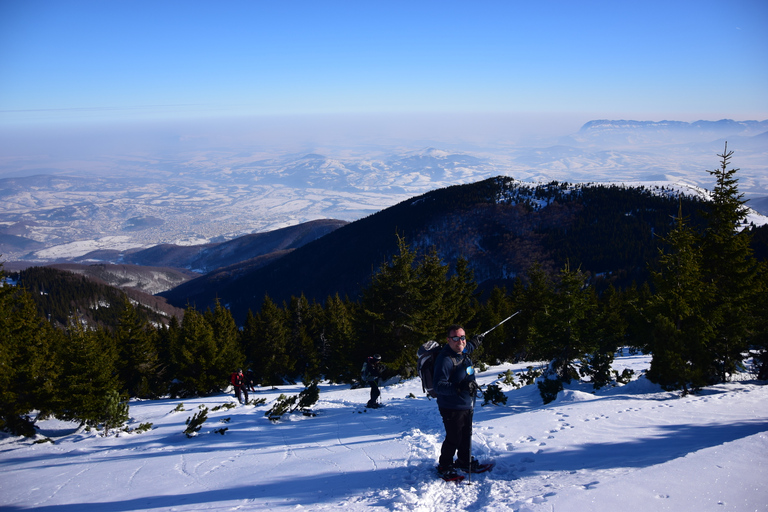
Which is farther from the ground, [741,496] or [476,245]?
[741,496]

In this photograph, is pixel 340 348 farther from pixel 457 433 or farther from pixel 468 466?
pixel 457 433

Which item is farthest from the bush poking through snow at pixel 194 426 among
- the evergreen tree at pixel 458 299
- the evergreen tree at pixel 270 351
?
the evergreen tree at pixel 270 351

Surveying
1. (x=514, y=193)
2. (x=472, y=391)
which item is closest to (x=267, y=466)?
(x=472, y=391)

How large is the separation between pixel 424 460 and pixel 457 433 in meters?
1.41

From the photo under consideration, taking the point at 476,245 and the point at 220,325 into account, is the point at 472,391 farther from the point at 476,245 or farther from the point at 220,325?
the point at 476,245

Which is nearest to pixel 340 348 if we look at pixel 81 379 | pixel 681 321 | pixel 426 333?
pixel 426 333

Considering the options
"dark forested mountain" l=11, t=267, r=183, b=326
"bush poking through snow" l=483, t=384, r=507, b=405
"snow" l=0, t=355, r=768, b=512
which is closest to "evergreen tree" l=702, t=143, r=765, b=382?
"snow" l=0, t=355, r=768, b=512

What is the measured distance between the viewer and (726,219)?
48.6 ft

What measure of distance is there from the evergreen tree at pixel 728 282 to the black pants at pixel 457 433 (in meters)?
10.7

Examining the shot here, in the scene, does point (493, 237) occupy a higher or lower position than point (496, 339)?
lower

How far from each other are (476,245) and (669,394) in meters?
134

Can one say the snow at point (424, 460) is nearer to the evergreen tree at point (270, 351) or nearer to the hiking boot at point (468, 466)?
the hiking boot at point (468, 466)

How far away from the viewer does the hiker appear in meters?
6.24

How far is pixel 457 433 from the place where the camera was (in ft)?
21.0
